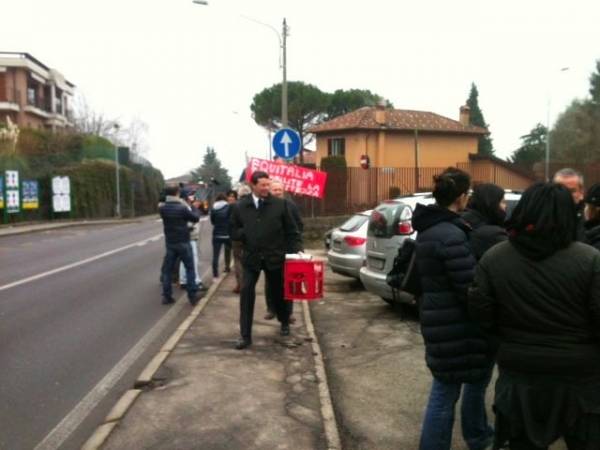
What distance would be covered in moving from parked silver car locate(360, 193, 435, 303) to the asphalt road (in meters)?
2.76

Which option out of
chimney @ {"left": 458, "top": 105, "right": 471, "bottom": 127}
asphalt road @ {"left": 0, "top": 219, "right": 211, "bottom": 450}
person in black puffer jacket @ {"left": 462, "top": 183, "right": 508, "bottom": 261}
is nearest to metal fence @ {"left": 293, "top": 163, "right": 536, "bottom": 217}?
asphalt road @ {"left": 0, "top": 219, "right": 211, "bottom": 450}

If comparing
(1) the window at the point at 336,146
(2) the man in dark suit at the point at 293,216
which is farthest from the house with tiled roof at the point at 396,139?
(2) the man in dark suit at the point at 293,216

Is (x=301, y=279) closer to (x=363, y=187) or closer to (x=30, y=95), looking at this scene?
(x=363, y=187)

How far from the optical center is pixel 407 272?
3.98m

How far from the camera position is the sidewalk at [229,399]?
14.3ft

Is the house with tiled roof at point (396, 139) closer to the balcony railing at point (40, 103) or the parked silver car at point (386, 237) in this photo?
the parked silver car at point (386, 237)

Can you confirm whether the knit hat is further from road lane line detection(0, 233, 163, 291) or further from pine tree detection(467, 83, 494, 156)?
pine tree detection(467, 83, 494, 156)

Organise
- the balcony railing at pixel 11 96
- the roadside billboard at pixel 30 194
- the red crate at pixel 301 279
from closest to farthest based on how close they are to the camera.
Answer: the red crate at pixel 301 279 → the roadside billboard at pixel 30 194 → the balcony railing at pixel 11 96

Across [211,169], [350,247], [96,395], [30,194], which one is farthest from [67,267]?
[211,169]

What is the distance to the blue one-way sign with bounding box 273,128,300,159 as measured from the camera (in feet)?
45.8

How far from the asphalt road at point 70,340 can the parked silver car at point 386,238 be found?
9.07ft

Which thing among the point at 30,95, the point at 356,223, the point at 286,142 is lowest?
the point at 356,223

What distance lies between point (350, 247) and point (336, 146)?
30836mm

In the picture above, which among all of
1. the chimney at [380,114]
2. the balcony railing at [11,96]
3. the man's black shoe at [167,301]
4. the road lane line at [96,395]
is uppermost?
the balcony railing at [11,96]
